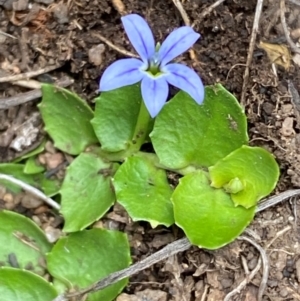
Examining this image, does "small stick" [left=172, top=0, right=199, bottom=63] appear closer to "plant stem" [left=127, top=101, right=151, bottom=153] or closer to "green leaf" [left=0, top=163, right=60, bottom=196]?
"plant stem" [left=127, top=101, right=151, bottom=153]

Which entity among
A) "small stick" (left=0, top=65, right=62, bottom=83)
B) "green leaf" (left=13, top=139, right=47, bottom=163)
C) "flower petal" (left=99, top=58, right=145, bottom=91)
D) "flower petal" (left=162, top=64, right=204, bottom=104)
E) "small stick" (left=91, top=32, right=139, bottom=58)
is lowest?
"green leaf" (left=13, top=139, right=47, bottom=163)

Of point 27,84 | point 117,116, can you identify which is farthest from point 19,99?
point 117,116

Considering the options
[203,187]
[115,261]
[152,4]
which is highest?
[152,4]

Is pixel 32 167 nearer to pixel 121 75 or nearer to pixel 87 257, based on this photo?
pixel 87 257

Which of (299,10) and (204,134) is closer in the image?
(204,134)

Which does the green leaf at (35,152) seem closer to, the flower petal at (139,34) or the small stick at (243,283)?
the flower petal at (139,34)

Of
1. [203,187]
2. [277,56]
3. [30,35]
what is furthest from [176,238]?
[30,35]

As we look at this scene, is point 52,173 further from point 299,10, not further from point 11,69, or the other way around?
point 299,10

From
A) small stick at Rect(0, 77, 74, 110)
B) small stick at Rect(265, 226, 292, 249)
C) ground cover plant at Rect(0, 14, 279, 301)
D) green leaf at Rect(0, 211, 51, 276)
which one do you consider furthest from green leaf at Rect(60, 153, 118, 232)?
small stick at Rect(265, 226, 292, 249)
